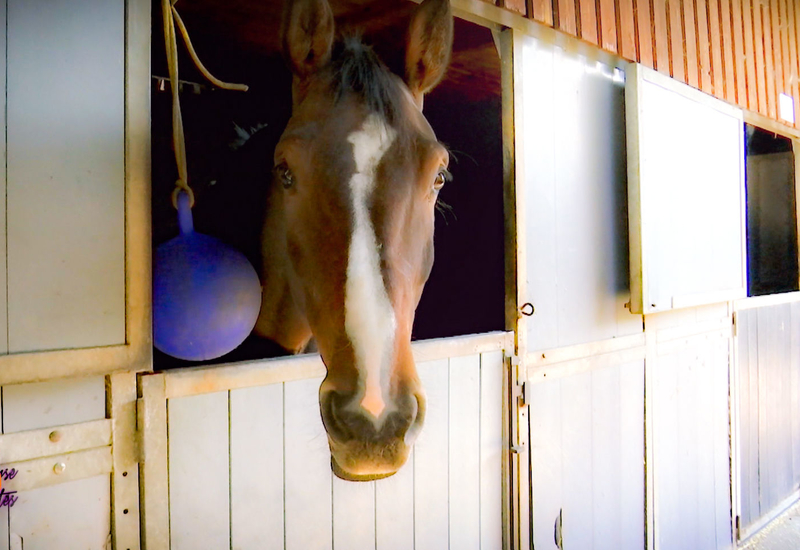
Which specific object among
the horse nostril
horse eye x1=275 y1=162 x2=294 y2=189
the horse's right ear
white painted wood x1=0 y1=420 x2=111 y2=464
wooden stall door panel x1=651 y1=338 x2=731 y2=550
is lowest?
wooden stall door panel x1=651 y1=338 x2=731 y2=550

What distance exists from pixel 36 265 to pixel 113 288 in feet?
0.50

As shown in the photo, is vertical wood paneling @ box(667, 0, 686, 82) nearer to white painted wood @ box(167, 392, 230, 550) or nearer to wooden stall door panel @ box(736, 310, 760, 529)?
wooden stall door panel @ box(736, 310, 760, 529)

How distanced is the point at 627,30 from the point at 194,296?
101 inches

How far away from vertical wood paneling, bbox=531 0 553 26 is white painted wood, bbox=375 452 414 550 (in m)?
1.83

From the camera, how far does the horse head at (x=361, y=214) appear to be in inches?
40.4

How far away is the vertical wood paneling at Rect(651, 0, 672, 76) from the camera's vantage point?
2838 mm

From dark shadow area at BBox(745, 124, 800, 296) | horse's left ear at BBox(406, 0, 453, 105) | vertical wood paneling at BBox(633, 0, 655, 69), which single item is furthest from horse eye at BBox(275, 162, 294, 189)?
dark shadow area at BBox(745, 124, 800, 296)

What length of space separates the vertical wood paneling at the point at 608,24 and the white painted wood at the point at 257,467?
224 cm

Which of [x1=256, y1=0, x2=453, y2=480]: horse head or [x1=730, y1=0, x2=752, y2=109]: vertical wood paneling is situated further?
[x1=730, y1=0, x2=752, y2=109]: vertical wood paneling

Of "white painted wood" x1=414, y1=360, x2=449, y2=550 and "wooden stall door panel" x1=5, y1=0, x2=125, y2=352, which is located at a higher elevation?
"wooden stall door panel" x1=5, y1=0, x2=125, y2=352

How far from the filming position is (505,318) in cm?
214

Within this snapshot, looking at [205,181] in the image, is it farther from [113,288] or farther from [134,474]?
[134,474]

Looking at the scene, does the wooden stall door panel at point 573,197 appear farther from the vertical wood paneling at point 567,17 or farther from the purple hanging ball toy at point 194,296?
the purple hanging ball toy at point 194,296

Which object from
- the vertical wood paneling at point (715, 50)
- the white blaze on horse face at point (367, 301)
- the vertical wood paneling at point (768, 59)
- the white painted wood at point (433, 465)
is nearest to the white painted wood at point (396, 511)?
the white painted wood at point (433, 465)
